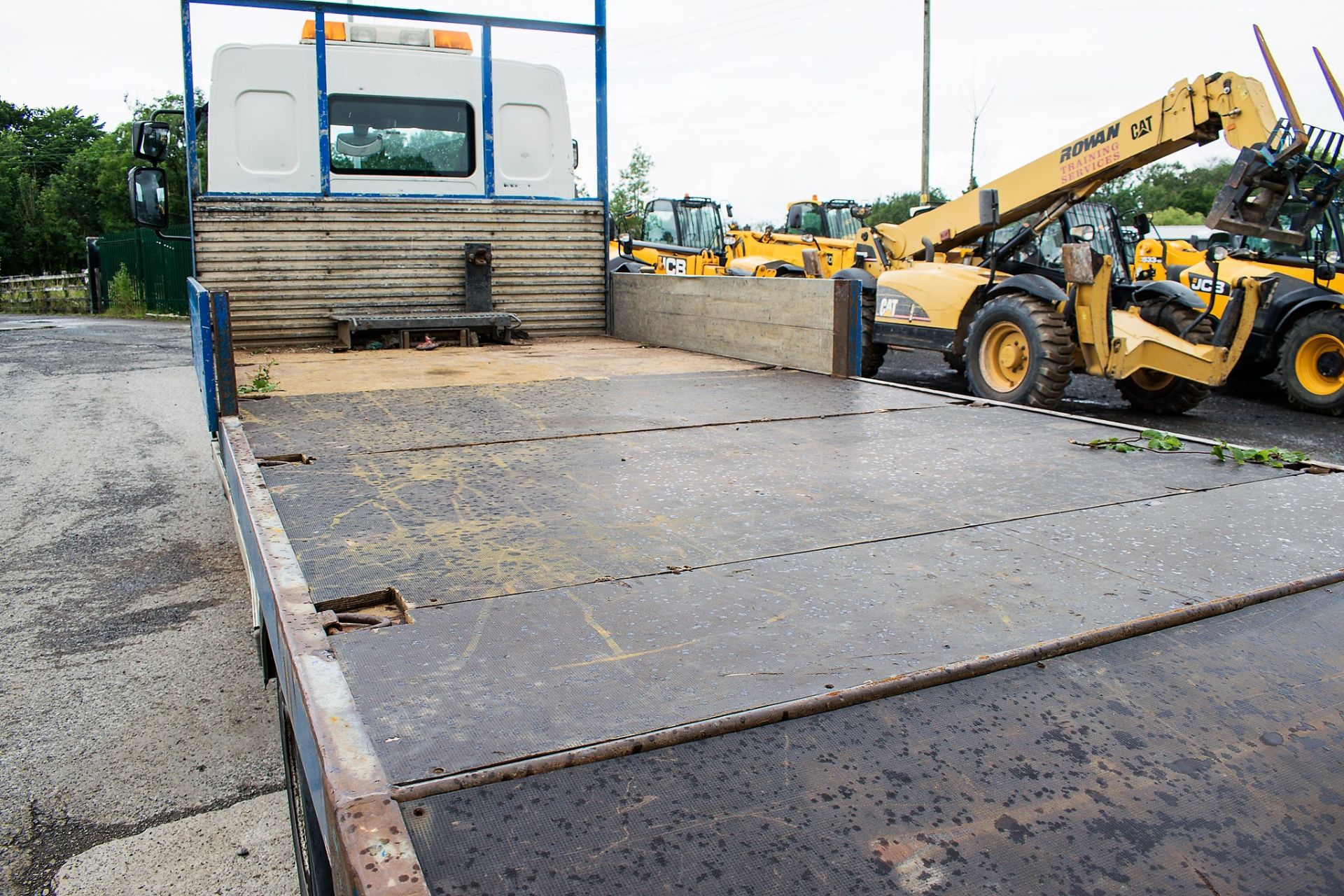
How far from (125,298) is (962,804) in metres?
27.0

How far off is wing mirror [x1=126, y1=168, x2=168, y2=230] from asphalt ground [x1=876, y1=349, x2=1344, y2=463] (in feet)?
17.0

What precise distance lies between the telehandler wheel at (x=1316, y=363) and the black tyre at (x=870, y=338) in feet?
11.8

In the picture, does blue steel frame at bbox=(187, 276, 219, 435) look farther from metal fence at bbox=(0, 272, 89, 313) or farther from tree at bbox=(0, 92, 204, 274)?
tree at bbox=(0, 92, 204, 274)

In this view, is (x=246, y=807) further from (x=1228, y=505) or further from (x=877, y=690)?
(x=1228, y=505)

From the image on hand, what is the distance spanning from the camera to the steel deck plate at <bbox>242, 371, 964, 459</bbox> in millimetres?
3822

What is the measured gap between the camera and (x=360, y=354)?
6.62 metres

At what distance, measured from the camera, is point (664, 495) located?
9.82 feet

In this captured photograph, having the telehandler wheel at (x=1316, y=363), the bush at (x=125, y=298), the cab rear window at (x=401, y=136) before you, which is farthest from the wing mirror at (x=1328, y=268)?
the bush at (x=125, y=298)

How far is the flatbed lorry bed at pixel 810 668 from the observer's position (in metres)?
1.26

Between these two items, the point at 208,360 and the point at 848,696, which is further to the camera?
the point at 208,360

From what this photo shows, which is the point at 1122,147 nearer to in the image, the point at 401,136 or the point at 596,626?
the point at 401,136

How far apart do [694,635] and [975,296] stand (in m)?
7.92

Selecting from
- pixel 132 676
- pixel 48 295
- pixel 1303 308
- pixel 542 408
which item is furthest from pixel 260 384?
pixel 48 295

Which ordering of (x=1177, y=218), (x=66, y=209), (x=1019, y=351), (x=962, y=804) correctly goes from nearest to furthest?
(x=962, y=804)
(x=1019, y=351)
(x=1177, y=218)
(x=66, y=209)
